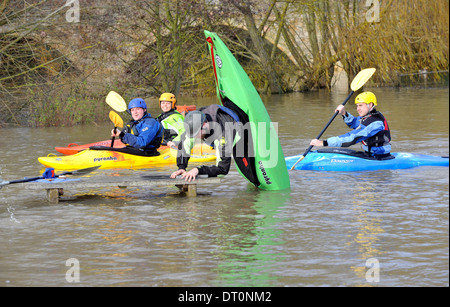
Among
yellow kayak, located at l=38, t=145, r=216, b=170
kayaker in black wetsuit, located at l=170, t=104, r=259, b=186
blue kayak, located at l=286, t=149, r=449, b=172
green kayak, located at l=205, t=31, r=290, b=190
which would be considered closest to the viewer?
kayaker in black wetsuit, located at l=170, t=104, r=259, b=186

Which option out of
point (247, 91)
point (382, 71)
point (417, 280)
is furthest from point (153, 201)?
point (382, 71)

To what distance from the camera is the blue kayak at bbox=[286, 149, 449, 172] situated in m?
9.66

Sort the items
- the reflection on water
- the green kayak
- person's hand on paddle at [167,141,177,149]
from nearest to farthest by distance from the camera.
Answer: the reflection on water
the green kayak
person's hand on paddle at [167,141,177,149]

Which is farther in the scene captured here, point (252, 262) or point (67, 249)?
point (67, 249)

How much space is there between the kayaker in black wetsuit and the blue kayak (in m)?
2.08

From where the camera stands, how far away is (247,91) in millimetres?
8398

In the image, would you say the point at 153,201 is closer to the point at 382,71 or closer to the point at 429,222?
the point at 429,222

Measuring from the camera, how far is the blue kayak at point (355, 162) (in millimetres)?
9656

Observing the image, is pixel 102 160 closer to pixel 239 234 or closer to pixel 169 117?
pixel 169 117

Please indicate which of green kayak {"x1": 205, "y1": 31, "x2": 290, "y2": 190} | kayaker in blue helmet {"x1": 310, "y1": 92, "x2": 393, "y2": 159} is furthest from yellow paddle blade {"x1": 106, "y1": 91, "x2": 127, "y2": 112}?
kayaker in blue helmet {"x1": 310, "y1": 92, "x2": 393, "y2": 159}

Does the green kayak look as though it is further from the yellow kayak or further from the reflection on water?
the yellow kayak

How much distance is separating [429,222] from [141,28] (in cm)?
1256

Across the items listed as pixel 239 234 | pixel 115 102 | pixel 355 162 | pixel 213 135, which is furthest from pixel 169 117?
pixel 239 234

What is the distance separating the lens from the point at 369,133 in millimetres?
9539
